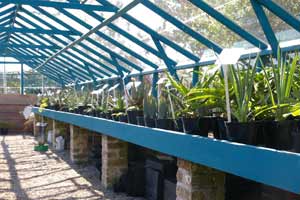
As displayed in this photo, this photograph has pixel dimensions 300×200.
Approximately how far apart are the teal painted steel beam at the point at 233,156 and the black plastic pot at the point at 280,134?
0.20 m

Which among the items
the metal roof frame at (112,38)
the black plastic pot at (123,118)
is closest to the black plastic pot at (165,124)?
the metal roof frame at (112,38)

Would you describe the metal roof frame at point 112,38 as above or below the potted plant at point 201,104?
above

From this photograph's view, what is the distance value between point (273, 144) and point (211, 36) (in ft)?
9.92

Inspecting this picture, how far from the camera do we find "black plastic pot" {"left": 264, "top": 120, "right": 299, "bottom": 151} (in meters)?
2.13

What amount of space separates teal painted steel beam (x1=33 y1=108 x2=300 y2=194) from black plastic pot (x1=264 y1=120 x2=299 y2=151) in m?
0.20

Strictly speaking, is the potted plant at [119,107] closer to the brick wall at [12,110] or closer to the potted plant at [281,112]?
the potted plant at [281,112]

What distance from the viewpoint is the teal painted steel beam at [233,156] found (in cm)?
179

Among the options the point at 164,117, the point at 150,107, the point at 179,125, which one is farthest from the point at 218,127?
the point at 150,107

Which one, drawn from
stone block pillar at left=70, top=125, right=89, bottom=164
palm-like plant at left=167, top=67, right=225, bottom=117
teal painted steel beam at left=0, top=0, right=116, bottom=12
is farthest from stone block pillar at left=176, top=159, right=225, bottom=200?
stone block pillar at left=70, top=125, right=89, bottom=164

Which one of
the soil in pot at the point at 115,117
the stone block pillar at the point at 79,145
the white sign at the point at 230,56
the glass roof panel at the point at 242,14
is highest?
the glass roof panel at the point at 242,14

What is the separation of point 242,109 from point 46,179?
4.41m

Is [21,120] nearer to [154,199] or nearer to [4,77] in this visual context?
[4,77]

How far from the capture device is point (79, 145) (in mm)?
7570

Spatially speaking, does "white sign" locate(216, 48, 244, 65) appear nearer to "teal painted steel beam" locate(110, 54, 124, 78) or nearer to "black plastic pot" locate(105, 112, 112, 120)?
"black plastic pot" locate(105, 112, 112, 120)
